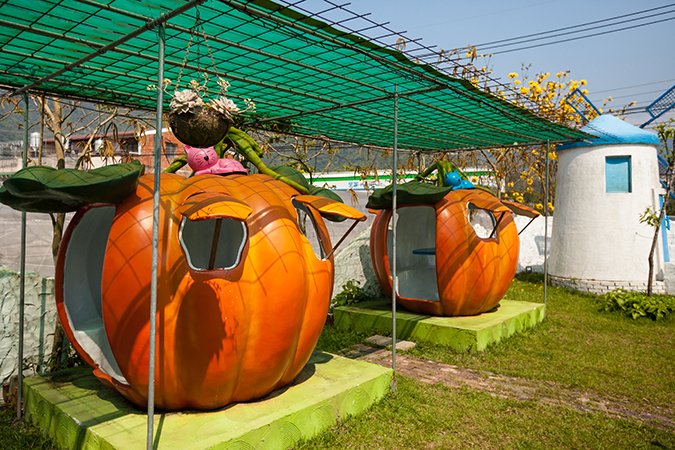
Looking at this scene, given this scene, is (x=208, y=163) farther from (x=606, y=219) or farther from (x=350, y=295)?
(x=606, y=219)

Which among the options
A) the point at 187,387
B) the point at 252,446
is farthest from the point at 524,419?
the point at 187,387

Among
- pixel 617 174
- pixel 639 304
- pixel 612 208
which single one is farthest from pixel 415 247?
pixel 617 174

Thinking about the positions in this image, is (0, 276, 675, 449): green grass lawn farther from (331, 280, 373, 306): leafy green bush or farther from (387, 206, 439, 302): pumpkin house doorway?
(387, 206, 439, 302): pumpkin house doorway

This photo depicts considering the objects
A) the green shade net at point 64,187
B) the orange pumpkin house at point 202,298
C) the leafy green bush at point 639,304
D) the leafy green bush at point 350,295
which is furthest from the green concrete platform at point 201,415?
the leafy green bush at point 639,304

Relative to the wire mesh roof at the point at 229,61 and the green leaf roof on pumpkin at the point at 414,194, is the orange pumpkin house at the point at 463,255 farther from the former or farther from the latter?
the wire mesh roof at the point at 229,61

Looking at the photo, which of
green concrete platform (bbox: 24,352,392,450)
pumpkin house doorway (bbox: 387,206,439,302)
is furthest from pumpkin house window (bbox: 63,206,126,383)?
pumpkin house doorway (bbox: 387,206,439,302)

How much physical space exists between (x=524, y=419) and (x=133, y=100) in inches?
205

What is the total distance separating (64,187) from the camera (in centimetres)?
321

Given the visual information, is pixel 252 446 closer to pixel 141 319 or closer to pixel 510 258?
pixel 141 319

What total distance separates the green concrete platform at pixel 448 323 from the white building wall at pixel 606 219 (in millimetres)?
3458

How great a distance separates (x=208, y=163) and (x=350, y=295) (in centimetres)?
490

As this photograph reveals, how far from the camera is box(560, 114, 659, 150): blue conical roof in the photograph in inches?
432

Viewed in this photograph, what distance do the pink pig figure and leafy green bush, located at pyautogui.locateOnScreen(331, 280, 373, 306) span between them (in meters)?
4.63

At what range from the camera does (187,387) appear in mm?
3604
